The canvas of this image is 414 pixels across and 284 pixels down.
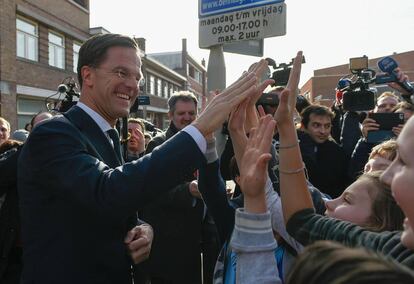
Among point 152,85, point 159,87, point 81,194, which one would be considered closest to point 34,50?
point 81,194

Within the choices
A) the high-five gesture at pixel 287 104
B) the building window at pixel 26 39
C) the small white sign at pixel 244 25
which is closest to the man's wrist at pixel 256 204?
the high-five gesture at pixel 287 104

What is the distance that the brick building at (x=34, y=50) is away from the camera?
1204 centimetres

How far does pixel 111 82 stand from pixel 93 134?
9.1 inches

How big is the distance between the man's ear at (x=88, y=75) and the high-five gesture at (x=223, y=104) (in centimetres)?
55

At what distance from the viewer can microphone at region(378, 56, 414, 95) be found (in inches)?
138

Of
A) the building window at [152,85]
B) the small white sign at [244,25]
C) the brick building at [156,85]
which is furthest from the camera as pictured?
the building window at [152,85]

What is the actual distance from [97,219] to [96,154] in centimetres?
24

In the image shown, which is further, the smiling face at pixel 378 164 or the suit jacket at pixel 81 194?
the smiling face at pixel 378 164

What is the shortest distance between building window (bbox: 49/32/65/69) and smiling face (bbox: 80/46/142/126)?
14098mm

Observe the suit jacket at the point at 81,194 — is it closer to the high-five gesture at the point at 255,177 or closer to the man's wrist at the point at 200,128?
the man's wrist at the point at 200,128

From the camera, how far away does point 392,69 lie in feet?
11.5

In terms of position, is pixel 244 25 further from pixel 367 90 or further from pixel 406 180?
pixel 406 180

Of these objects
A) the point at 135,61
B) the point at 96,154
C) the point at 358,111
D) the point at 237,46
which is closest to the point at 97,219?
the point at 96,154

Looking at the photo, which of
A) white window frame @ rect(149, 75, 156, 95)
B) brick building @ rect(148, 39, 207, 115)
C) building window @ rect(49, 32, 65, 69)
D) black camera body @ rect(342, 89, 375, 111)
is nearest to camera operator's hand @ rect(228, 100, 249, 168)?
black camera body @ rect(342, 89, 375, 111)
